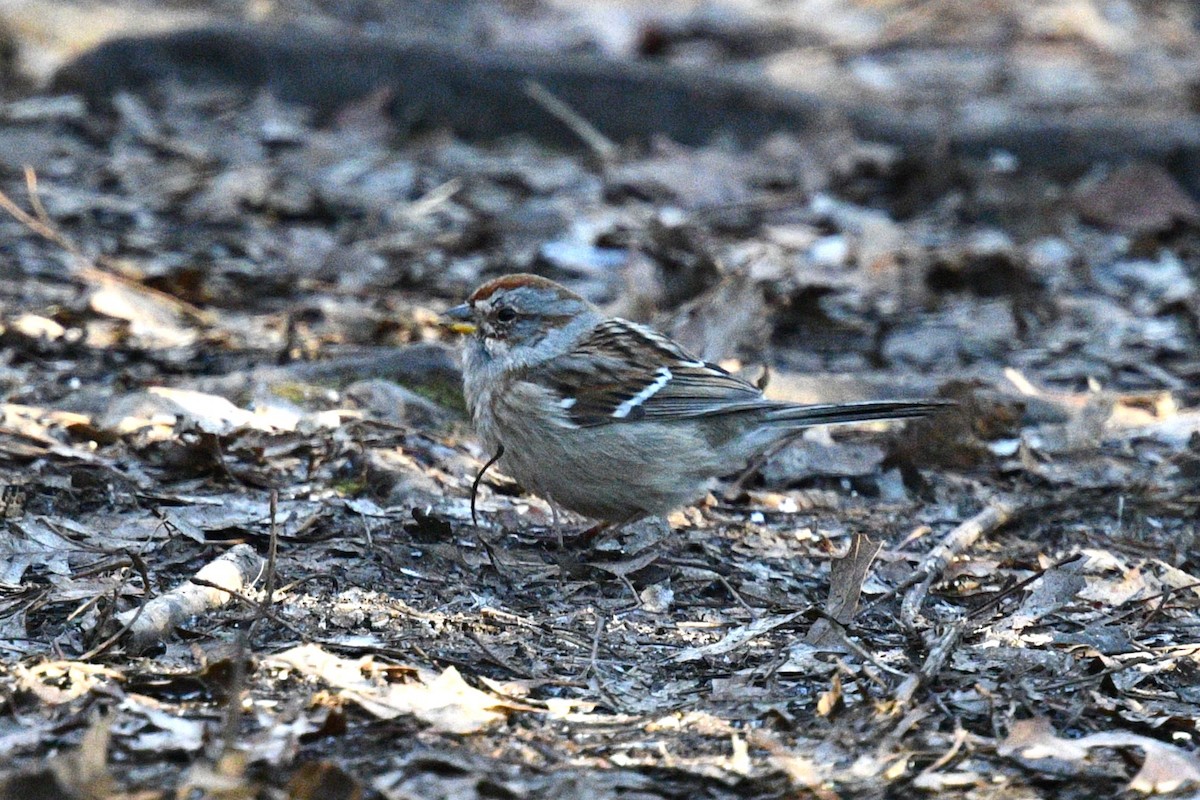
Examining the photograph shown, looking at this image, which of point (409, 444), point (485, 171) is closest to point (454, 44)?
point (485, 171)

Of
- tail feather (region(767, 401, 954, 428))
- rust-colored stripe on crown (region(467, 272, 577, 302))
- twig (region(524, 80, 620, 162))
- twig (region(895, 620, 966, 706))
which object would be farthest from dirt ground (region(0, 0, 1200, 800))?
rust-colored stripe on crown (region(467, 272, 577, 302))

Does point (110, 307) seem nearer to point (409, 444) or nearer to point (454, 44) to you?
point (409, 444)

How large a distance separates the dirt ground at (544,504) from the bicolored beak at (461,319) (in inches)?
16.2

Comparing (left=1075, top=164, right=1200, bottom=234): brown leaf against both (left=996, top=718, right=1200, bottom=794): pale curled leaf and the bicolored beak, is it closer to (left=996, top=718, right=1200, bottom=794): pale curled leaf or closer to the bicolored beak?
the bicolored beak

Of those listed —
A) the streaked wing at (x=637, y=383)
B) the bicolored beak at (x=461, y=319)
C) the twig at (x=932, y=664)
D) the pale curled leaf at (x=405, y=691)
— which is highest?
the bicolored beak at (x=461, y=319)

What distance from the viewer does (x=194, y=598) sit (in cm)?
342

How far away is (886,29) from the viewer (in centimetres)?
1122

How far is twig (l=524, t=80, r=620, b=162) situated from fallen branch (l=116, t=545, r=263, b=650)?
5588mm

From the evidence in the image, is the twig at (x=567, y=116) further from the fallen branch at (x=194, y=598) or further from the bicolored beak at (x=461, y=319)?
the fallen branch at (x=194, y=598)

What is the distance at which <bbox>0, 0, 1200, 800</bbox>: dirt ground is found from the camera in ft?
9.75

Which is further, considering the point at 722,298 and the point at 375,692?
the point at 722,298

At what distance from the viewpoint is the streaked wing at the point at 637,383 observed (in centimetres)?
455

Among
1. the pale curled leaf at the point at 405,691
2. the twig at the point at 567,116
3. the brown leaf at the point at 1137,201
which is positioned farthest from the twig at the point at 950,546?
the twig at the point at 567,116

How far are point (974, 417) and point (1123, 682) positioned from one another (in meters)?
2.08
